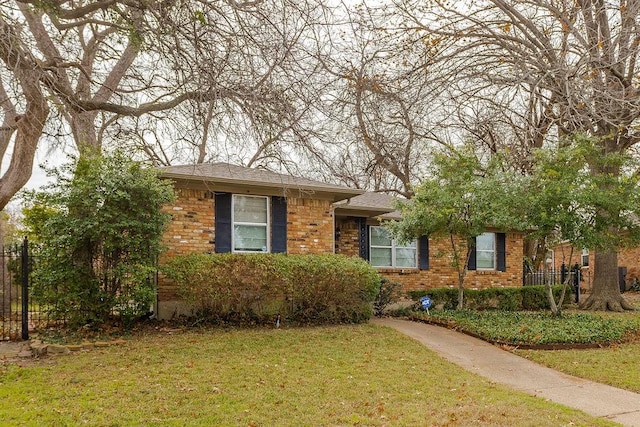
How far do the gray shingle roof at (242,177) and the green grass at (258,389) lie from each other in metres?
3.97

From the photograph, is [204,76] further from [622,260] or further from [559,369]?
[622,260]

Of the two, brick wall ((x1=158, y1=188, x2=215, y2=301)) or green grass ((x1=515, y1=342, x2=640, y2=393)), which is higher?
brick wall ((x1=158, y1=188, x2=215, y2=301))

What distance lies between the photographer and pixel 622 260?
86.4ft

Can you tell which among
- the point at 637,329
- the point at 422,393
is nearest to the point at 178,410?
the point at 422,393

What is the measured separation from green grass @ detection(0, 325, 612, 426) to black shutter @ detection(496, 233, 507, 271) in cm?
1067

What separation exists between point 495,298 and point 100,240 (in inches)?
460

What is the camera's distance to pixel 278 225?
13664 millimetres

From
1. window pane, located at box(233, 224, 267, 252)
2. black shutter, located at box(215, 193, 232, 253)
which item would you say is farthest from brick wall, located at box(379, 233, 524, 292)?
black shutter, located at box(215, 193, 232, 253)

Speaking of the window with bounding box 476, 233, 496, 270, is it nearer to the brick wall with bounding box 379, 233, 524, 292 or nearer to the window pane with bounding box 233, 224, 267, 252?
the brick wall with bounding box 379, 233, 524, 292

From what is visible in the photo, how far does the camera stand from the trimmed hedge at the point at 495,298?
15891mm

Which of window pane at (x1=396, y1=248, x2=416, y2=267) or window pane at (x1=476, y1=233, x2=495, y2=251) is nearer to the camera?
window pane at (x1=396, y1=248, x2=416, y2=267)

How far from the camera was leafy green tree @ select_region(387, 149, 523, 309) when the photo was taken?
Answer: 12867 millimetres

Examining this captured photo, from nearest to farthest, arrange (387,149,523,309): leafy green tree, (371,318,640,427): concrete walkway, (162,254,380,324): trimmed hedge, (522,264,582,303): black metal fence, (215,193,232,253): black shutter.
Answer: (371,318,640,427): concrete walkway < (162,254,380,324): trimmed hedge < (387,149,523,309): leafy green tree < (215,193,232,253): black shutter < (522,264,582,303): black metal fence

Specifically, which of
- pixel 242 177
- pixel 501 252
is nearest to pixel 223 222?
pixel 242 177
